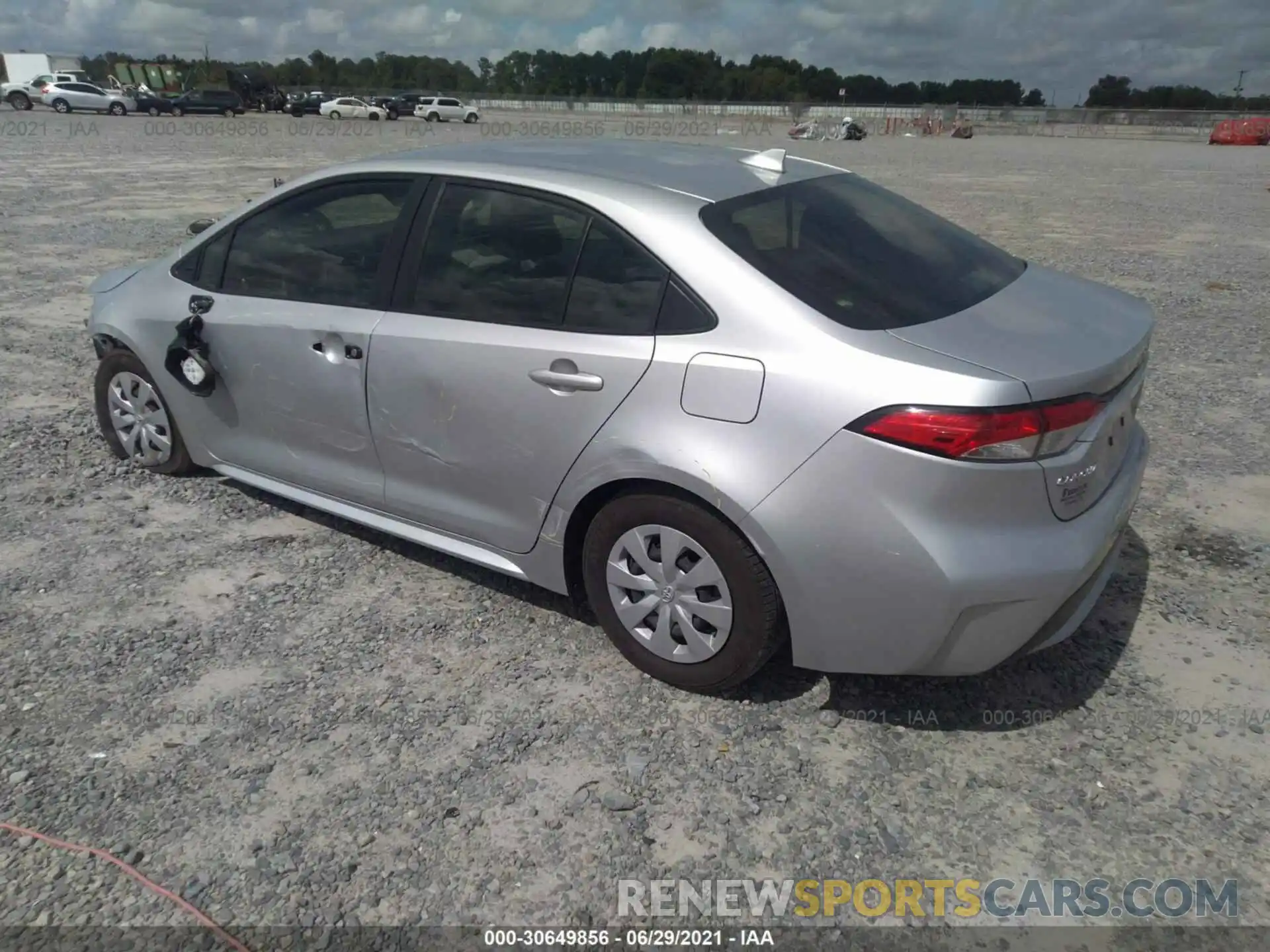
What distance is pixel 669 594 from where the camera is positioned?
10.2 feet

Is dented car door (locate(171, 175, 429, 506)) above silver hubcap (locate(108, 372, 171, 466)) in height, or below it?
above

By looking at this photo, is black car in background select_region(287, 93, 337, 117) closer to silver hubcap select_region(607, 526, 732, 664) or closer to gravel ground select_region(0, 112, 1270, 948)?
gravel ground select_region(0, 112, 1270, 948)

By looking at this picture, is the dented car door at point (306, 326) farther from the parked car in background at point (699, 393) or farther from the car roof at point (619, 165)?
the car roof at point (619, 165)

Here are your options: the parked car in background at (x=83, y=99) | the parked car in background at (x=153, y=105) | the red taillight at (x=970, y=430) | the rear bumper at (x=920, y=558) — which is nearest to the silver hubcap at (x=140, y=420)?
the rear bumper at (x=920, y=558)

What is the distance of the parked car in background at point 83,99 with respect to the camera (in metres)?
49.5

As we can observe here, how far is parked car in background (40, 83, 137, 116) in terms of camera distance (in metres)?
49.5

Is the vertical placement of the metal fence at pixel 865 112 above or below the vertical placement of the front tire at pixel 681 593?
above

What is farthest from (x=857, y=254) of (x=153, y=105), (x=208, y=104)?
(x=208, y=104)

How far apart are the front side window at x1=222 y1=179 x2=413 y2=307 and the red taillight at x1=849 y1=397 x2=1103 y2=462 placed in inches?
81.5

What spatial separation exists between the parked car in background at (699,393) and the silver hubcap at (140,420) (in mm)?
721

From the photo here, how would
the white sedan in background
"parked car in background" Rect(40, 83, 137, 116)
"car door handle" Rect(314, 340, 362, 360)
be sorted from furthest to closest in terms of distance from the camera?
the white sedan in background, "parked car in background" Rect(40, 83, 137, 116), "car door handle" Rect(314, 340, 362, 360)

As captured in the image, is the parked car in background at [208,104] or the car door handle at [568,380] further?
the parked car in background at [208,104]

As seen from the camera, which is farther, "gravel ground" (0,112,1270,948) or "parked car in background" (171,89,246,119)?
"parked car in background" (171,89,246,119)

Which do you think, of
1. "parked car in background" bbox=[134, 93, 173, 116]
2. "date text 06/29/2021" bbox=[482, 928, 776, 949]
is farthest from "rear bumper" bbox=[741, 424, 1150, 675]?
"parked car in background" bbox=[134, 93, 173, 116]
